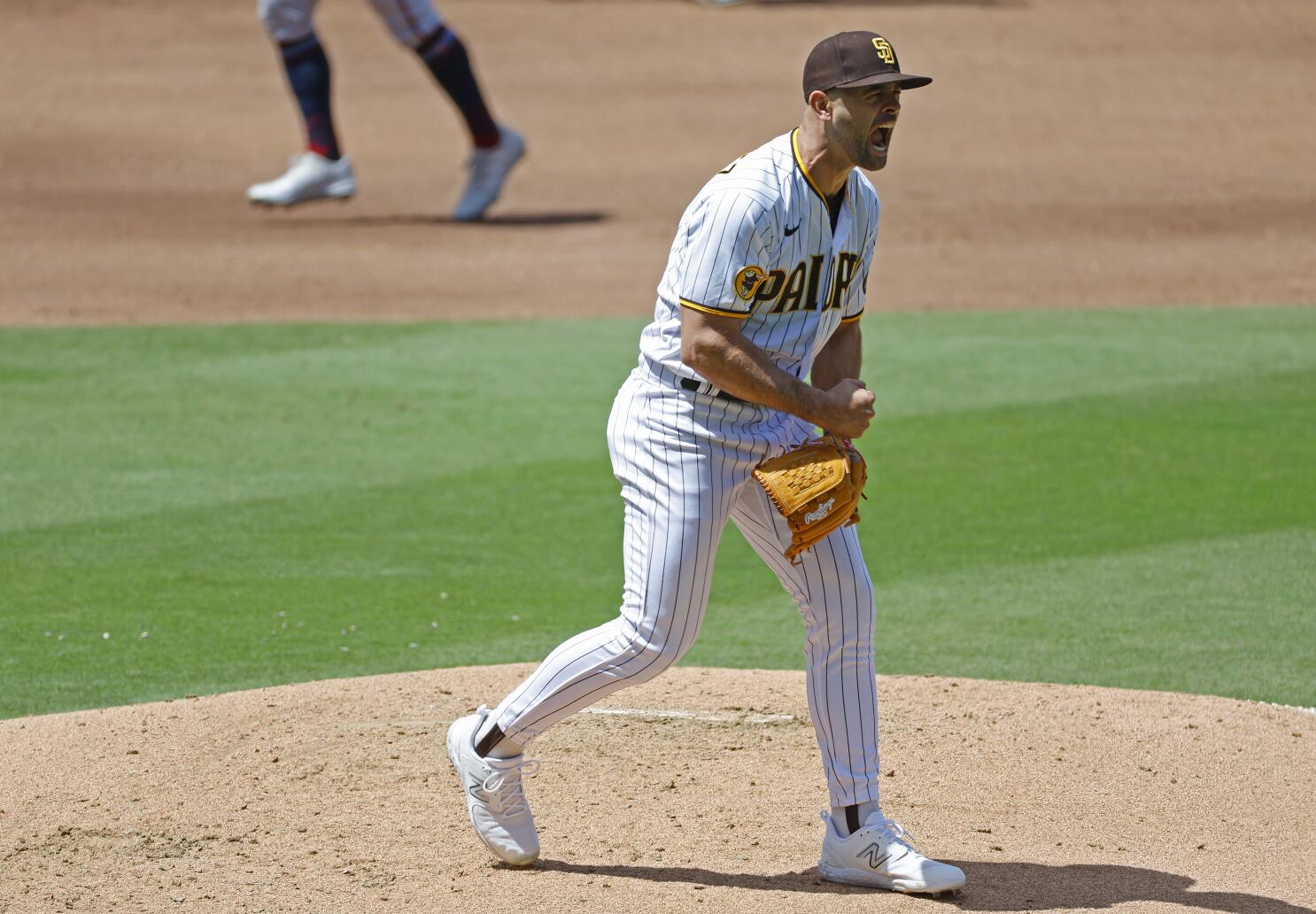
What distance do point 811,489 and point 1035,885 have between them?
977mm

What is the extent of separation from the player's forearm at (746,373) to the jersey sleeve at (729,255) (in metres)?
0.07

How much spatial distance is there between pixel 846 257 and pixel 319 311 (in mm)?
8921

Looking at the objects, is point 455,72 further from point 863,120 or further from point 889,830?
point 889,830

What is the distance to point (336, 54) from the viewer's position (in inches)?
884

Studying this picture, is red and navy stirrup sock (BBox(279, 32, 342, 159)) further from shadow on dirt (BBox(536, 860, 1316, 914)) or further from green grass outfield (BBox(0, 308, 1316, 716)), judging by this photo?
shadow on dirt (BBox(536, 860, 1316, 914))

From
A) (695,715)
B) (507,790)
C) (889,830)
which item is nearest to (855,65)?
(889,830)

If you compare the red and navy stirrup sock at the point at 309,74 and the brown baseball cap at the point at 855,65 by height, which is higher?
the brown baseball cap at the point at 855,65

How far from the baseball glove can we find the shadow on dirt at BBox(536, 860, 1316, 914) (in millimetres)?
707

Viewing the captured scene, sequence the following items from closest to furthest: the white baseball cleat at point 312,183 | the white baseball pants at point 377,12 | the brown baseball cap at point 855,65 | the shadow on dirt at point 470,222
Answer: the brown baseball cap at point 855,65, the white baseball pants at point 377,12, the white baseball cleat at point 312,183, the shadow on dirt at point 470,222

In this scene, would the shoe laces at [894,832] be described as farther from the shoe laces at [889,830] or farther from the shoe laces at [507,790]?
the shoe laces at [507,790]

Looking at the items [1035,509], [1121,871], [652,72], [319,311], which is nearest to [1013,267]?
[319,311]

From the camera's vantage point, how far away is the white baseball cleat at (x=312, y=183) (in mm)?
14820

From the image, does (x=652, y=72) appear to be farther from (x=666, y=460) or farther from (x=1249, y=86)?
(x=666, y=460)

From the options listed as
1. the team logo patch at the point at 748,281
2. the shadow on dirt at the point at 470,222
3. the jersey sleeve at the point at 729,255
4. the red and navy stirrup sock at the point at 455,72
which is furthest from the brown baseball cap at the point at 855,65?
the shadow on dirt at the point at 470,222
